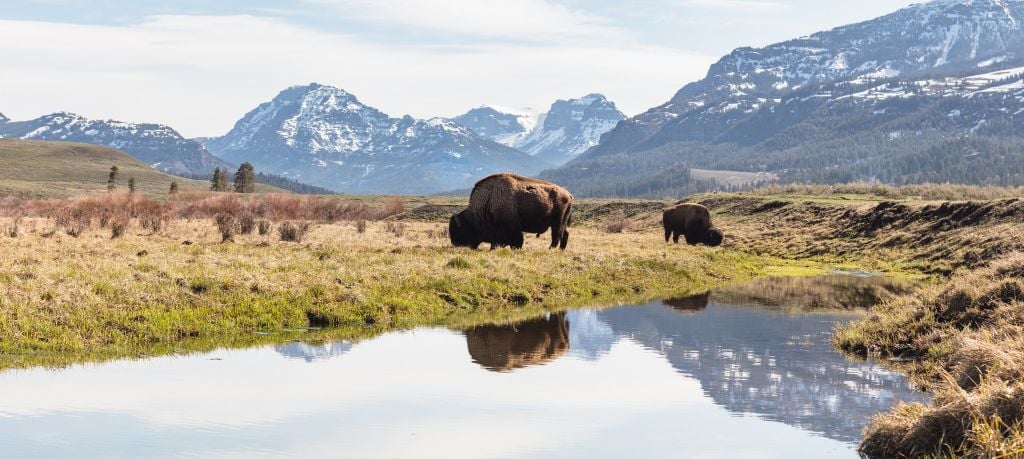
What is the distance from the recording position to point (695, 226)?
62469 mm

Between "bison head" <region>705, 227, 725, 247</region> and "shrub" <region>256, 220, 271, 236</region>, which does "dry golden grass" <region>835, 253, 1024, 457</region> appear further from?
"bison head" <region>705, 227, 725, 247</region>

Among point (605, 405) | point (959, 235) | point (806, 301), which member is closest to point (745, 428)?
point (605, 405)

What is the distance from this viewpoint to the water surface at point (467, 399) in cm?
Result: 1359

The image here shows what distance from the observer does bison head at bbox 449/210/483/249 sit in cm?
4144

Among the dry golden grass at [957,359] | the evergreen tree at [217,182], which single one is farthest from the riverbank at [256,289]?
the evergreen tree at [217,182]

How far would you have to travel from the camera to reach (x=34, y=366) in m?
18.4

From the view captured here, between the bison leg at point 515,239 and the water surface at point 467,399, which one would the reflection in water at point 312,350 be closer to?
the water surface at point 467,399

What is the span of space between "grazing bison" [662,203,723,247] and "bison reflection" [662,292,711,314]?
25802mm

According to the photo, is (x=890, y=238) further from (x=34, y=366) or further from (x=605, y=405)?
(x=34, y=366)

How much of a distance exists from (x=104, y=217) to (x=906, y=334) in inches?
1780

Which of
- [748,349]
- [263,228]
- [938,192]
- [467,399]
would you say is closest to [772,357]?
[748,349]

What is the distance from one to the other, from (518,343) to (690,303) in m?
12.2

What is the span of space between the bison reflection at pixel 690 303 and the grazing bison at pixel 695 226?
2580cm

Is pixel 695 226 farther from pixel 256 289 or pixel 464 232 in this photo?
pixel 256 289
